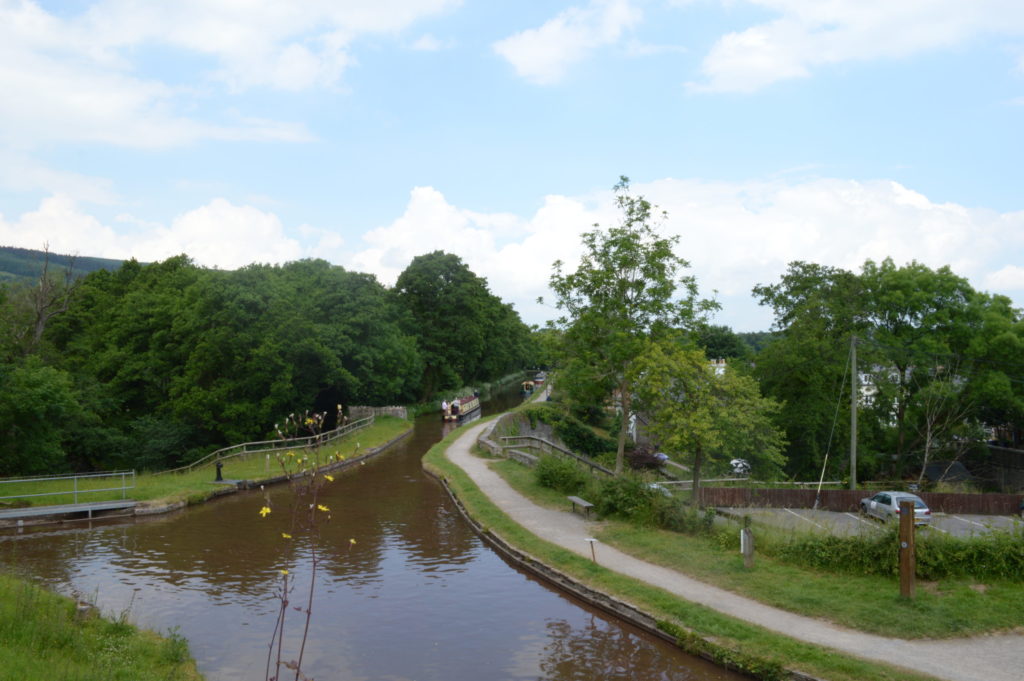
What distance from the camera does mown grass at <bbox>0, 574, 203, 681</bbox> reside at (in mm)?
9555

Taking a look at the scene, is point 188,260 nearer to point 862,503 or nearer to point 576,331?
point 576,331

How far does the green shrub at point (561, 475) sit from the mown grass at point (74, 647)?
15362mm

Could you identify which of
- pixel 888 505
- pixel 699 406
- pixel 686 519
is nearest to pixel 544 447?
pixel 699 406

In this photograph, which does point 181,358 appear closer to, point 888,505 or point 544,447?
point 544,447

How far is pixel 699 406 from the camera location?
23141 mm

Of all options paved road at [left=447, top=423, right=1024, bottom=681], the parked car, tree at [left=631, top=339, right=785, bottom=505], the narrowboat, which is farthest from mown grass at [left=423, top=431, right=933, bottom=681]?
the narrowboat

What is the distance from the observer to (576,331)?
89.7 feet

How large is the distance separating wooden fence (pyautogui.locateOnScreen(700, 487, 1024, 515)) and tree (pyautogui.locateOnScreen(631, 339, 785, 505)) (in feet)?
21.4

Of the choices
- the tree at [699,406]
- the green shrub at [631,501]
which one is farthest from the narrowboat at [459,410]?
the green shrub at [631,501]

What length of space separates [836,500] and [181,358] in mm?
37688

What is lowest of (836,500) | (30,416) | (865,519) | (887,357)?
(865,519)

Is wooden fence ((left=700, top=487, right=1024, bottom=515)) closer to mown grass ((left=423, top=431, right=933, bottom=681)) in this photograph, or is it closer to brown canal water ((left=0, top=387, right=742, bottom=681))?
brown canal water ((left=0, top=387, right=742, bottom=681))

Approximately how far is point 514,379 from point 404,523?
4126 inches

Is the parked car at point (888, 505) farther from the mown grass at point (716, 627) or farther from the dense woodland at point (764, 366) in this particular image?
the mown grass at point (716, 627)
